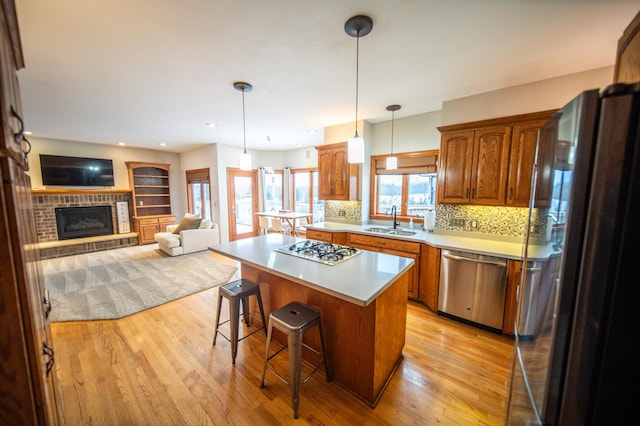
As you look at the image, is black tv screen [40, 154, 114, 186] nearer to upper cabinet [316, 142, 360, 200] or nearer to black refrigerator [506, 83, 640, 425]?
upper cabinet [316, 142, 360, 200]

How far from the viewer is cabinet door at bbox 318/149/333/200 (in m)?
4.06

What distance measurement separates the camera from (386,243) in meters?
3.18

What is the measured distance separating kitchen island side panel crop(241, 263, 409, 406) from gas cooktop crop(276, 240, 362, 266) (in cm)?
28

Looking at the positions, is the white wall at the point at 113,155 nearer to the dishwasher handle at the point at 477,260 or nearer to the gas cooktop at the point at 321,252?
the gas cooktop at the point at 321,252

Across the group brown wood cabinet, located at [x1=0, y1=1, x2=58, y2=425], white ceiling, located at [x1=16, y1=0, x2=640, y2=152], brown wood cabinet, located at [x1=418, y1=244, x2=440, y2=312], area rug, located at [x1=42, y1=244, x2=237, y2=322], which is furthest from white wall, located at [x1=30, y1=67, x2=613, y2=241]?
brown wood cabinet, located at [x1=0, y1=1, x2=58, y2=425]

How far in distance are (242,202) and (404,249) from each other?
5.31 m

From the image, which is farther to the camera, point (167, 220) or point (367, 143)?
point (167, 220)

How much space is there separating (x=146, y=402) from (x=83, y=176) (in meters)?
6.55

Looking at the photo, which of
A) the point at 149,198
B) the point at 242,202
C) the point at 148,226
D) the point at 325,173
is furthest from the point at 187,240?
the point at 325,173

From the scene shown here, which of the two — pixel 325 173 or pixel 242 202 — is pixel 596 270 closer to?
pixel 325 173

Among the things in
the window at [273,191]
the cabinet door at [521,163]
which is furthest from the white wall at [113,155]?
the cabinet door at [521,163]

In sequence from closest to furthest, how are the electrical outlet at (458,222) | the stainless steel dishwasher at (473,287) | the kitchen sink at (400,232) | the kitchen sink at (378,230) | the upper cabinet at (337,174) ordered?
the stainless steel dishwasher at (473,287)
the electrical outlet at (458,222)
the kitchen sink at (400,232)
the kitchen sink at (378,230)
the upper cabinet at (337,174)

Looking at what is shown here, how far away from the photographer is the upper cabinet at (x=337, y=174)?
3.88 metres

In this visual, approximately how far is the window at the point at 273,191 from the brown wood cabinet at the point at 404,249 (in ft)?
15.0
